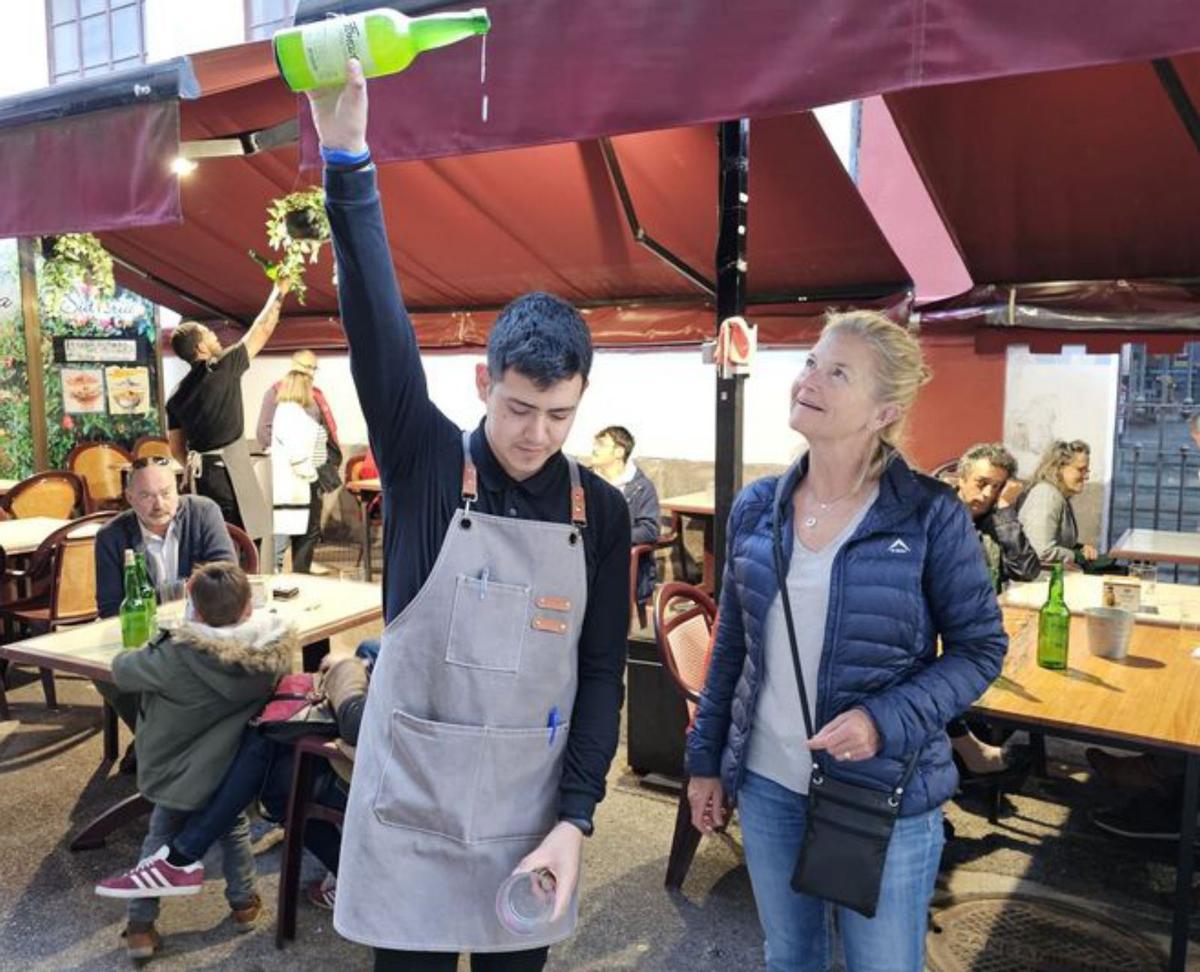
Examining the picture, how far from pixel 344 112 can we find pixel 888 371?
116cm

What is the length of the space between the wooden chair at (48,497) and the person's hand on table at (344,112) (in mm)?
6230

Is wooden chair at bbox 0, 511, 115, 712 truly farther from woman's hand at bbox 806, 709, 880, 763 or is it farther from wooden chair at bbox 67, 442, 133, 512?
woman's hand at bbox 806, 709, 880, 763

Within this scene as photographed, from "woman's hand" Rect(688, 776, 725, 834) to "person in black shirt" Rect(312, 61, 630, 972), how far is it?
52 cm

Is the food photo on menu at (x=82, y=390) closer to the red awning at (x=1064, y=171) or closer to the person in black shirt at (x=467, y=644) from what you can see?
the red awning at (x=1064, y=171)

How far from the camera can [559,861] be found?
1490 millimetres

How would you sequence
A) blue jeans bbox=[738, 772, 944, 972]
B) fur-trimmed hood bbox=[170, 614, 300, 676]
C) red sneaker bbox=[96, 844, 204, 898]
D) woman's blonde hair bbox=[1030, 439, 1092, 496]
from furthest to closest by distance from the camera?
woman's blonde hair bbox=[1030, 439, 1092, 496], fur-trimmed hood bbox=[170, 614, 300, 676], red sneaker bbox=[96, 844, 204, 898], blue jeans bbox=[738, 772, 944, 972]

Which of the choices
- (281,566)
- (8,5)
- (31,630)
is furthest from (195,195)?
(8,5)

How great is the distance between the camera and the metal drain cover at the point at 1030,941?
2.95m

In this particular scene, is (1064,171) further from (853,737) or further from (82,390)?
(82,390)

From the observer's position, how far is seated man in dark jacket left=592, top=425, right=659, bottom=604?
19.5 feet

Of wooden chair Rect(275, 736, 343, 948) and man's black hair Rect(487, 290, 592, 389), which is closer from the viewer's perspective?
man's black hair Rect(487, 290, 592, 389)

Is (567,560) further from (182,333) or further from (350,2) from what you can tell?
(182,333)

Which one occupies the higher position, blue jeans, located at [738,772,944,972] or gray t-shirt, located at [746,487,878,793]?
gray t-shirt, located at [746,487,878,793]

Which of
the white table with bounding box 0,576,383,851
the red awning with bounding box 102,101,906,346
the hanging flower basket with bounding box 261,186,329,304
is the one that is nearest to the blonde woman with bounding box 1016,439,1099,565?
the red awning with bounding box 102,101,906,346
